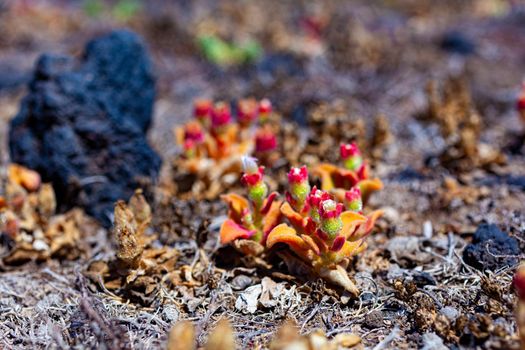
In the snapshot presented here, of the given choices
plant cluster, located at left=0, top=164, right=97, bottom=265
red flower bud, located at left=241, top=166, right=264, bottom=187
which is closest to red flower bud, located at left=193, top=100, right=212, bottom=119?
plant cluster, located at left=0, top=164, right=97, bottom=265

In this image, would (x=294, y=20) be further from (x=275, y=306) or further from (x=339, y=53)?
(x=275, y=306)

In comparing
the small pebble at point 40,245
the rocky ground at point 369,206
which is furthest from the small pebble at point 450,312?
the small pebble at point 40,245

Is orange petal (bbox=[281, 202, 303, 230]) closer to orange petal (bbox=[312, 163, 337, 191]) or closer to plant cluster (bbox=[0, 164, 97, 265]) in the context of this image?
orange petal (bbox=[312, 163, 337, 191])

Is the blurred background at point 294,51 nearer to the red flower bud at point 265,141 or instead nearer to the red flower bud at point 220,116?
the red flower bud at point 220,116

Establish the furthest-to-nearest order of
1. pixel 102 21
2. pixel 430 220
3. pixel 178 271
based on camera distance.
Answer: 1. pixel 102 21
2. pixel 430 220
3. pixel 178 271

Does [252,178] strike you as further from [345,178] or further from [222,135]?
[222,135]

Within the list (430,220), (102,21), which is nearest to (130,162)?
(430,220)
